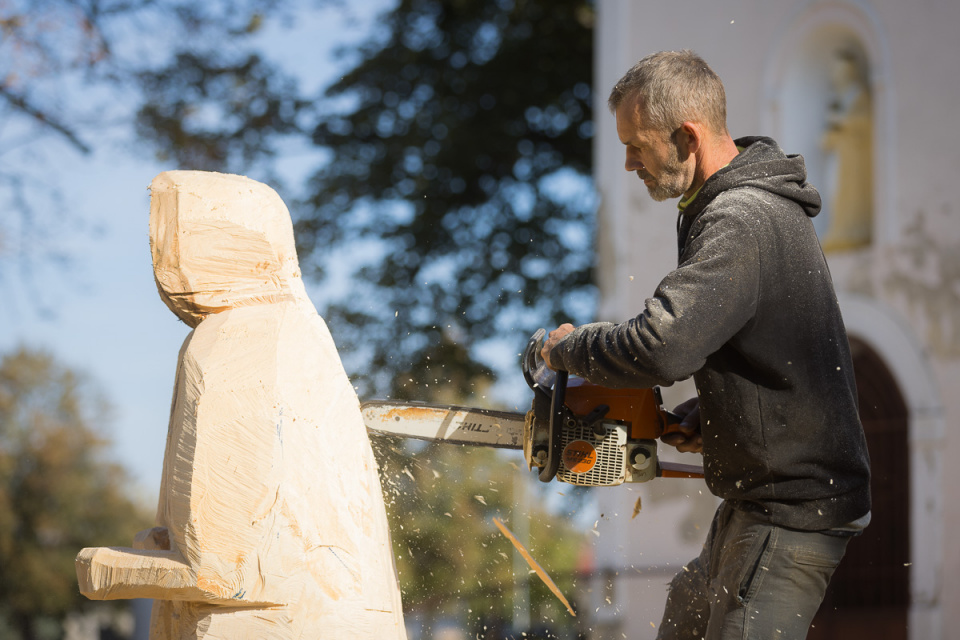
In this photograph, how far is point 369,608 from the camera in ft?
6.27

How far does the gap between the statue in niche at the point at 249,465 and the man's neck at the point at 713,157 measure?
3.17ft

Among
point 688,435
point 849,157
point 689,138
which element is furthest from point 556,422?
point 849,157

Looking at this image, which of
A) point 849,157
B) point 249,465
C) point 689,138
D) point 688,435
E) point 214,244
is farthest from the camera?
point 849,157

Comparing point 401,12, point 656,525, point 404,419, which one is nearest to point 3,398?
point 401,12

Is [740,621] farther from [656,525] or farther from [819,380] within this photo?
[656,525]

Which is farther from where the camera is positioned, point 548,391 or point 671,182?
point 548,391

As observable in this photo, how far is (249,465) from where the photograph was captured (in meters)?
1.83

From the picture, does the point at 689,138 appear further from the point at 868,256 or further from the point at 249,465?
the point at 868,256

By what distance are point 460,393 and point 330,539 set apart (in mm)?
9196

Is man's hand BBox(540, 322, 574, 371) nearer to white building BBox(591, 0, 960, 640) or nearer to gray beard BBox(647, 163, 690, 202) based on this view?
gray beard BBox(647, 163, 690, 202)

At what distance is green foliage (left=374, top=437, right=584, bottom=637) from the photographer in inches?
153

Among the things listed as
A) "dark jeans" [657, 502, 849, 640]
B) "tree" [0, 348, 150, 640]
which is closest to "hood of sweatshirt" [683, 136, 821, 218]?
"dark jeans" [657, 502, 849, 640]

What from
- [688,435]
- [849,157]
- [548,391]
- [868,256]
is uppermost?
[849,157]

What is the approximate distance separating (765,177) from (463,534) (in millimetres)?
12679
